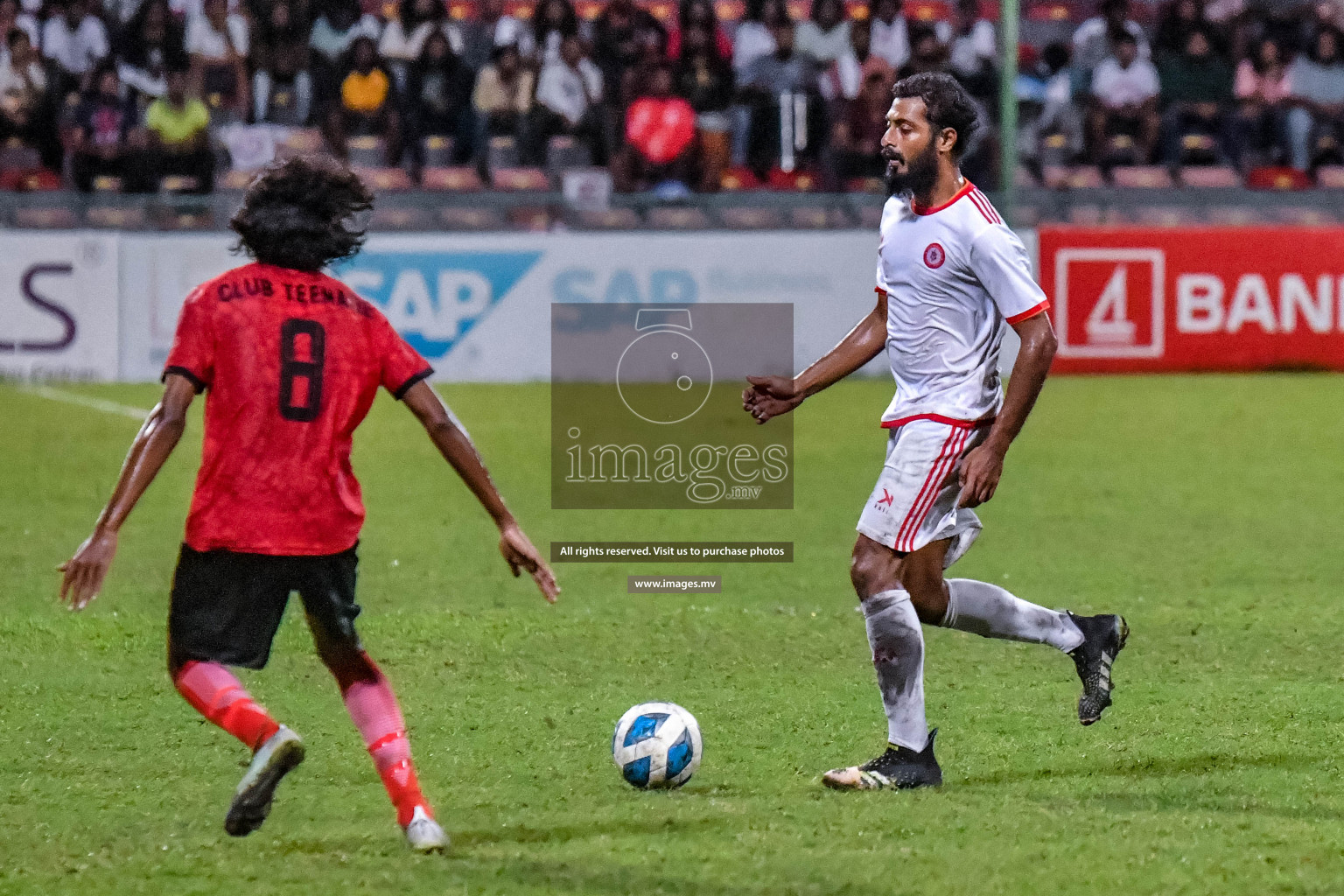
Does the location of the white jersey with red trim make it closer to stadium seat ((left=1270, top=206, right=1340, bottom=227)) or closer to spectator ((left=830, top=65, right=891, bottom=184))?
spectator ((left=830, top=65, right=891, bottom=184))

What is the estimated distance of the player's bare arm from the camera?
502cm

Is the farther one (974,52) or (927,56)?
(974,52)

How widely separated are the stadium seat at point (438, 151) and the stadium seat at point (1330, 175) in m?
7.62

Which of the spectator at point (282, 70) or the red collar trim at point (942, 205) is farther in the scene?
the spectator at point (282, 70)

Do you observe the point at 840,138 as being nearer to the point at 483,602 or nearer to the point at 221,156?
the point at 221,156

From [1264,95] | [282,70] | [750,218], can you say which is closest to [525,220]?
[750,218]

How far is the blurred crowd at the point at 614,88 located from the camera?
16.9 m

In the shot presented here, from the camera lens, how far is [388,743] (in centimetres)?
448

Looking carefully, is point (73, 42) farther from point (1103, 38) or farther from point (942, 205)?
point (942, 205)

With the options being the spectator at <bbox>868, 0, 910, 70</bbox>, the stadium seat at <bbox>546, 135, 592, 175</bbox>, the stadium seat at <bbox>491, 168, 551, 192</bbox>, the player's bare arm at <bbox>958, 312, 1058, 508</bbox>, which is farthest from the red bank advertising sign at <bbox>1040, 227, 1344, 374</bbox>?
the player's bare arm at <bbox>958, 312, 1058, 508</bbox>

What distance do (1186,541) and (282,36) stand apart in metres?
10.4

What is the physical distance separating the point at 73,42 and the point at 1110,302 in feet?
30.3

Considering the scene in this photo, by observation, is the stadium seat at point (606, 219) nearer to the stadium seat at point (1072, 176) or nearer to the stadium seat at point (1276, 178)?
the stadium seat at point (1072, 176)

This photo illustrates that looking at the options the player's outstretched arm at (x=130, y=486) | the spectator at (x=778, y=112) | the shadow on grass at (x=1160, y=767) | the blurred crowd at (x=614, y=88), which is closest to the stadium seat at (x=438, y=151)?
the blurred crowd at (x=614, y=88)
